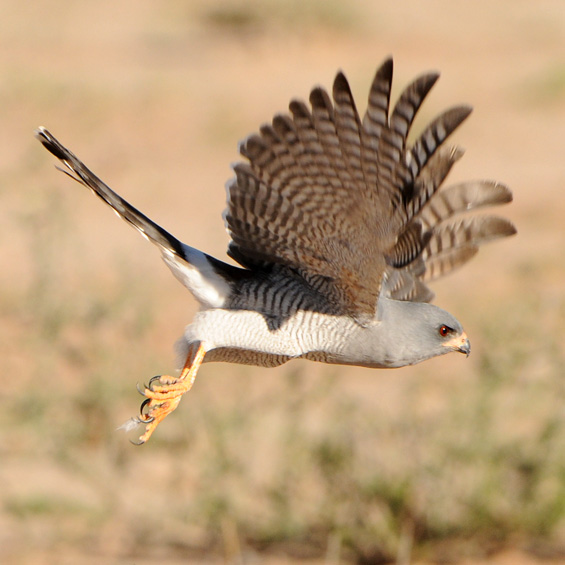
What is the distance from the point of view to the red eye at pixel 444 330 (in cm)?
436

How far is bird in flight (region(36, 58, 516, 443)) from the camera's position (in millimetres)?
3705

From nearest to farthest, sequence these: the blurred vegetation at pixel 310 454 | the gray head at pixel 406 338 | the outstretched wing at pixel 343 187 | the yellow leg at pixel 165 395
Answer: the outstretched wing at pixel 343 187 → the yellow leg at pixel 165 395 → the gray head at pixel 406 338 → the blurred vegetation at pixel 310 454

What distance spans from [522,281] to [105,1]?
1985cm

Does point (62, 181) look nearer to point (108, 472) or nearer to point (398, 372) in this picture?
point (398, 372)

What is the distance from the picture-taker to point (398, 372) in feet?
30.3

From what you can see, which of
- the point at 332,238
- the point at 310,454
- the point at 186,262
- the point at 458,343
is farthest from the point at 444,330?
the point at 310,454

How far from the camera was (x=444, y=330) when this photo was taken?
4363mm

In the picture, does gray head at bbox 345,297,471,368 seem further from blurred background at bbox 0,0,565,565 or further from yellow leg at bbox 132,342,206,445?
blurred background at bbox 0,0,565,565

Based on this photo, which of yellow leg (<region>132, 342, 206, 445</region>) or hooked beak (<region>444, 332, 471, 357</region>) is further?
hooked beak (<region>444, 332, 471, 357</region>)

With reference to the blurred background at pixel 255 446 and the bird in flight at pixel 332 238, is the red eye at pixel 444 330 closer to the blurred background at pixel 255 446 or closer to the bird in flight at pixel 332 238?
the bird in flight at pixel 332 238

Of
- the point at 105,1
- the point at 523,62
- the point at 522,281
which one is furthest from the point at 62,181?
the point at 105,1

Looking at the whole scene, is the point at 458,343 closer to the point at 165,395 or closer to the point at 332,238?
the point at 332,238

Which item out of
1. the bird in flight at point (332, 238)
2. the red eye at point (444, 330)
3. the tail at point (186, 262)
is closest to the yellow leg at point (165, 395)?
the bird in flight at point (332, 238)

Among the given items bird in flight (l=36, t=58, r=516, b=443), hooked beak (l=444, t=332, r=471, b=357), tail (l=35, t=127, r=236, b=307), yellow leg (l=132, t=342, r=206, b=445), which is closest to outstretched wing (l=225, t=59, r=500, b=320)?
bird in flight (l=36, t=58, r=516, b=443)
